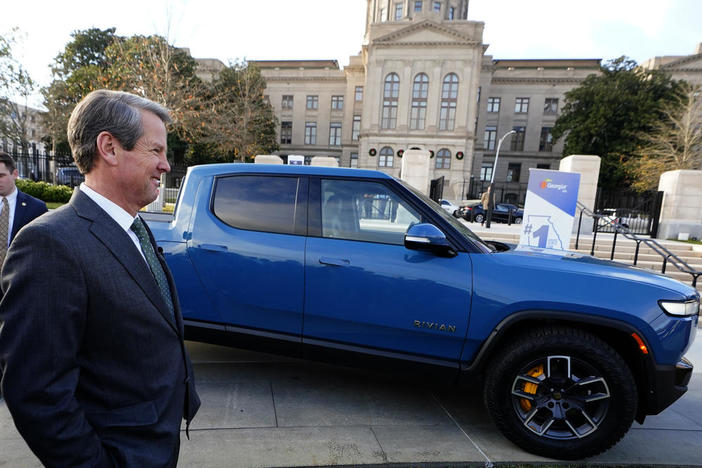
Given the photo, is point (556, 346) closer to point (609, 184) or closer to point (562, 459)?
point (562, 459)

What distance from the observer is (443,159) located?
48125 millimetres

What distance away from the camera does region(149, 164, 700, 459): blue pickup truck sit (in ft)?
8.41

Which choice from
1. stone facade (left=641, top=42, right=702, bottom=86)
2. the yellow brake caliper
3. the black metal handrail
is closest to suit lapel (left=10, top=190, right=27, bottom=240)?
the yellow brake caliper

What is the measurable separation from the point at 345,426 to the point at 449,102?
50.1 metres

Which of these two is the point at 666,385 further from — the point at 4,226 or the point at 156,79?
the point at 156,79

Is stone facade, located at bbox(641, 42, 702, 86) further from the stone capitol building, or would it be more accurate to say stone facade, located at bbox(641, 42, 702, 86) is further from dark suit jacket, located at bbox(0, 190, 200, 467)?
dark suit jacket, located at bbox(0, 190, 200, 467)

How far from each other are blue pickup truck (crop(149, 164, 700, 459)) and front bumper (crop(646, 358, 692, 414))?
0.01 meters

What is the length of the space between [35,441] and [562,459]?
121 inches

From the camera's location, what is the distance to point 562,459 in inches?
105

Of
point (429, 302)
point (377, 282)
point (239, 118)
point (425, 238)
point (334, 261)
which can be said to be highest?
point (239, 118)

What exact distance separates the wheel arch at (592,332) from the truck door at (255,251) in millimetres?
1430

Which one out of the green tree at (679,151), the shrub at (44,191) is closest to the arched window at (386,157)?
the green tree at (679,151)

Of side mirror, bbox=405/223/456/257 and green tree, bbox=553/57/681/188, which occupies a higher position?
green tree, bbox=553/57/681/188

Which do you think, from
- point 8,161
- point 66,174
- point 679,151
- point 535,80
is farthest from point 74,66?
point 535,80
